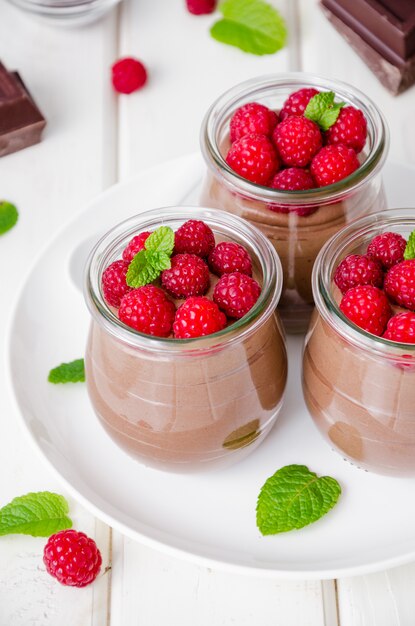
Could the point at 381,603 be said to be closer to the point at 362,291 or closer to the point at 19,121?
the point at 362,291

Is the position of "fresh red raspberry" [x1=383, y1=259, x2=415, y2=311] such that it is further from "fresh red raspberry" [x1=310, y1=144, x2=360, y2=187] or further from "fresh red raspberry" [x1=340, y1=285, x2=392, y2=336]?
"fresh red raspberry" [x1=310, y1=144, x2=360, y2=187]

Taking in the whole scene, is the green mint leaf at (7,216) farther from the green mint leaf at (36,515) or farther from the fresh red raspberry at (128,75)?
the green mint leaf at (36,515)

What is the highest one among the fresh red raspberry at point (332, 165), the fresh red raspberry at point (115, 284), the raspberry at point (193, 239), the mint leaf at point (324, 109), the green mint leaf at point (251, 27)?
the fresh red raspberry at point (115, 284)

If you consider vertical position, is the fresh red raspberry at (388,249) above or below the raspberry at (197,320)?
below

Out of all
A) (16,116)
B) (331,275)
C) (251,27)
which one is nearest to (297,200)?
(331,275)

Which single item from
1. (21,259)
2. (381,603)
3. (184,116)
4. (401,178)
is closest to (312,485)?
(381,603)

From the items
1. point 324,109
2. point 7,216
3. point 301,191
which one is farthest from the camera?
point 7,216

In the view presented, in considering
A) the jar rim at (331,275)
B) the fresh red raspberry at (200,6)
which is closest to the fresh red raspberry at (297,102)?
the jar rim at (331,275)

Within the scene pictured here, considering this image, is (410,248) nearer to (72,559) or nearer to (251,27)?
(72,559)
